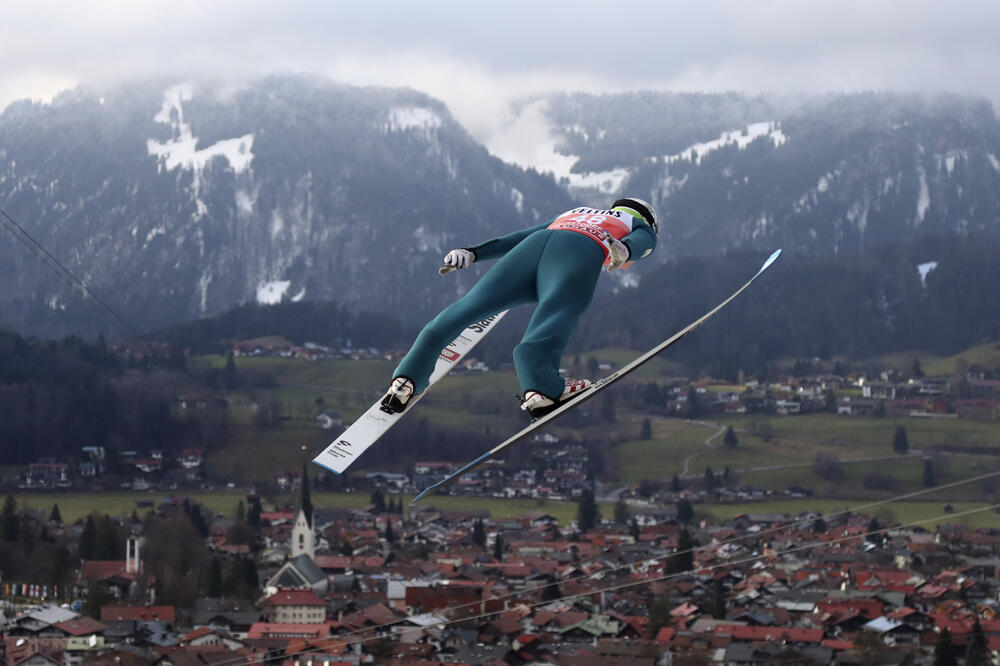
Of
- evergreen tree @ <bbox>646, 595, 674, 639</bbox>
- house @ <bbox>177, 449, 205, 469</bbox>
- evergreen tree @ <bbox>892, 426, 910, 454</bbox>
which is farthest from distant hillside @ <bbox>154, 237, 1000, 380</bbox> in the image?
evergreen tree @ <bbox>646, 595, 674, 639</bbox>

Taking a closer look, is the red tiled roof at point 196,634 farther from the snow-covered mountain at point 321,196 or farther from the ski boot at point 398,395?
the snow-covered mountain at point 321,196

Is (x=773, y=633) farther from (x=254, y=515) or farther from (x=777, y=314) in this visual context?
(x=777, y=314)

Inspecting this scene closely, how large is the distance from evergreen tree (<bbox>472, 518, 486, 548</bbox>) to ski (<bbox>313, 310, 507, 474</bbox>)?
72852mm

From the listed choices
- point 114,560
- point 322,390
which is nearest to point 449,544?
point 114,560

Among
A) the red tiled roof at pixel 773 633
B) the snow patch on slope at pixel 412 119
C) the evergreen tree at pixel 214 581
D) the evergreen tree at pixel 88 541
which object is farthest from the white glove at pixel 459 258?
the snow patch on slope at pixel 412 119

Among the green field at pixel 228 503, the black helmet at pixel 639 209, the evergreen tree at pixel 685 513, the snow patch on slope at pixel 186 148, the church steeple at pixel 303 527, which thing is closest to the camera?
the black helmet at pixel 639 209

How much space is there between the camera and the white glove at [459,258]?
8016 mm

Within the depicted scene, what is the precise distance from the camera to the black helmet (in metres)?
8.39

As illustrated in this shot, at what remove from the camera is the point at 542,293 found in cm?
793

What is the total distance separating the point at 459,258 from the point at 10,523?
70.1m

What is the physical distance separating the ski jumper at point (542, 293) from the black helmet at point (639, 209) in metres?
0.15

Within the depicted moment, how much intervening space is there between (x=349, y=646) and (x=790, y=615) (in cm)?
1689

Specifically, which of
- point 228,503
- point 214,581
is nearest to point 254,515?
point 228,503

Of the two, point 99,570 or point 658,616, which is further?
point 99,570
